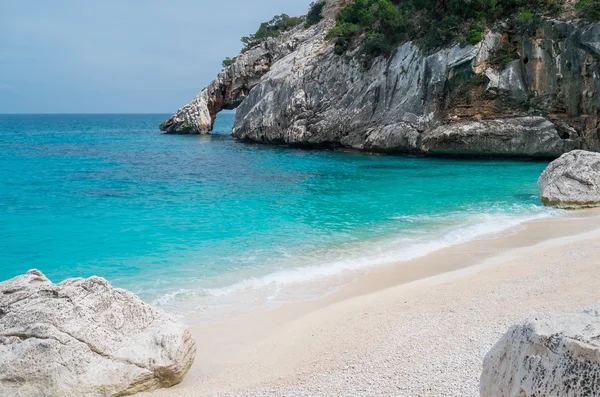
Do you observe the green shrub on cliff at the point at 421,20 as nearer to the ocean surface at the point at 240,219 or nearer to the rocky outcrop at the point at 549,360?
the ocean surface at the point at 240,219

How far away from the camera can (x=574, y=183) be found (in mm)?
16500

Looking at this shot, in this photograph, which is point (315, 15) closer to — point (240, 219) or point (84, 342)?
point (240, 219)

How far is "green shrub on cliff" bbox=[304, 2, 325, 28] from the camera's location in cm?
5056

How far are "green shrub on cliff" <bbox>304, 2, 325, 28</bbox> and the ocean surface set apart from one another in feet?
84.7

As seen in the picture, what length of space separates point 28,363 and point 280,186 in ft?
58.2

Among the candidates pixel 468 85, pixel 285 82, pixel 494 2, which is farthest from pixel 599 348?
pixel 285 82

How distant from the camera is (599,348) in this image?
283 centimetres

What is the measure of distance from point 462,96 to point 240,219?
806 inches

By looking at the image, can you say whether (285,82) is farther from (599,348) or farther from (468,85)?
(599,348)

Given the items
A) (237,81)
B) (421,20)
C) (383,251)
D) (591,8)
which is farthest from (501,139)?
(237,81)

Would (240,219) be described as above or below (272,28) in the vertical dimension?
below

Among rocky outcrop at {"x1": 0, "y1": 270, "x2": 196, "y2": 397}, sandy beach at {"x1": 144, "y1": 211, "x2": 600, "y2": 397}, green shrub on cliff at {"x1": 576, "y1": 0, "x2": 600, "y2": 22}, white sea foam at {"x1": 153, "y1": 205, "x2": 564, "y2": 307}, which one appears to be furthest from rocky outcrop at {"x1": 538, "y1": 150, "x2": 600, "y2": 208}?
rocky outcrop at {"x1": 0, "y1": 270, "x2": 196, "y2": 397}

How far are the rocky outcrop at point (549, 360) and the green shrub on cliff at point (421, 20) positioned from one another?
29379 mm

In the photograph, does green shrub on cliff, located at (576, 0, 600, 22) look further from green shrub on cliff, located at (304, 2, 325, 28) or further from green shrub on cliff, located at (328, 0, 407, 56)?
green shrub on cliff, located at (304, 2, 325, 28)
